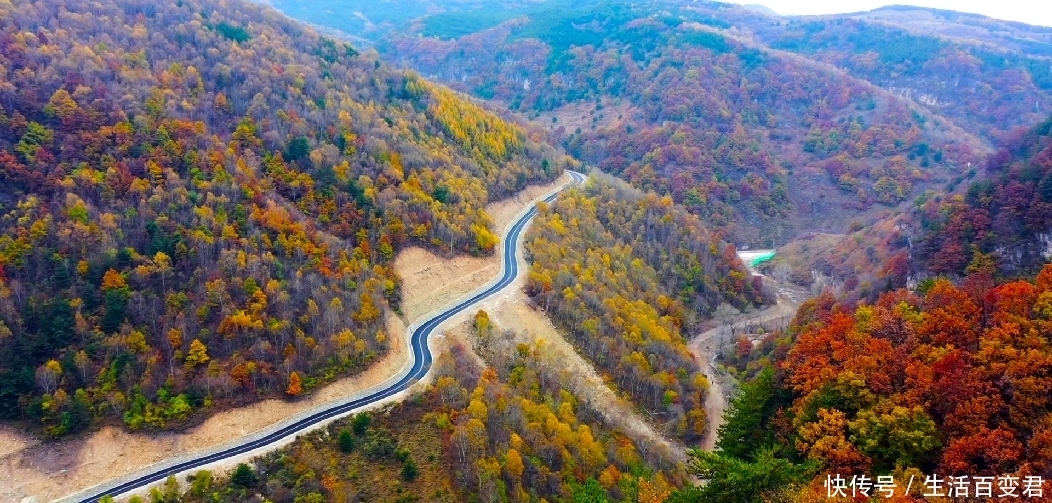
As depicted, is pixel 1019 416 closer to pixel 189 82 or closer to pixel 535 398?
pixel 535 398

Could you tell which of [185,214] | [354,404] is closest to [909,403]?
[354,404]

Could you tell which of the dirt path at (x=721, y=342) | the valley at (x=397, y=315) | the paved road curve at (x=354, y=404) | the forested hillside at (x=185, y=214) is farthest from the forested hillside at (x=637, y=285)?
the forested hillside at (x=185, y=214)

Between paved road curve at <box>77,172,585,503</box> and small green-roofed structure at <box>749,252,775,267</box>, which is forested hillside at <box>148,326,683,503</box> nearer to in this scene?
paved road curve at <box>77,172,585,503</box>

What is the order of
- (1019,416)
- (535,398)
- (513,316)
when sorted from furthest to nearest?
1. (513,316)
2. (535,398)
3. (1019,416)

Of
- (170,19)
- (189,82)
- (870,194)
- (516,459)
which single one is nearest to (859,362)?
(516,459)

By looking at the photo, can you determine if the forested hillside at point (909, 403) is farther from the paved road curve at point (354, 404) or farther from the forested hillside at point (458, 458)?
the paved road curve at point (354, 404)

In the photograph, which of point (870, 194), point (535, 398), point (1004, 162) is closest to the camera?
point (535, 398)
